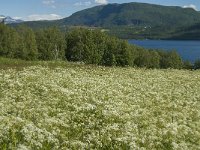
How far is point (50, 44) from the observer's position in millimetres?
125688

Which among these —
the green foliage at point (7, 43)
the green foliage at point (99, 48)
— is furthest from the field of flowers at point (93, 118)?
the green foliage at point (7, 43)

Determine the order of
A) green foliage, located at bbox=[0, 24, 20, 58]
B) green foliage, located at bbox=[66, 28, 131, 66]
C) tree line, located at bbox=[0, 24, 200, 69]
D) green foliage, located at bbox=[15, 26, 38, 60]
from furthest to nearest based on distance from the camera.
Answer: green foliage, located at bbox=[15, 26, 38, 60] < green foliage, located at bbox=[0, 24, 20, 58] < tree line, located at bbox=[0, 24, 200, 69] < green foliage, located at bbox=[66, 28, 131, 66]

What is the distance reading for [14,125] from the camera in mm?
13305

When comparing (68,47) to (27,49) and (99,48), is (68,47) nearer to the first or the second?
(27,49)

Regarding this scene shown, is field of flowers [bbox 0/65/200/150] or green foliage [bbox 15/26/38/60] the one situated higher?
field of flowers [bbox 0/65/200/150]

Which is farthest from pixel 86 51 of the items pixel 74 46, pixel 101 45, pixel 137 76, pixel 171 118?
pixel 171 118

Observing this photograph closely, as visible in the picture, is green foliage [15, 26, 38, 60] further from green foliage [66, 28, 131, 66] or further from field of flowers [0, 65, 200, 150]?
field of flowers [0, 65, 200, 150]

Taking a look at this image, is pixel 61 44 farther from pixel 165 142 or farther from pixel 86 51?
pixel 165 142

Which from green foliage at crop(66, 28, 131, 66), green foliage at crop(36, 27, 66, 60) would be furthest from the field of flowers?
green foliage at crop(36, 27, 66, 60)

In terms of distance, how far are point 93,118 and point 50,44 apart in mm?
111194

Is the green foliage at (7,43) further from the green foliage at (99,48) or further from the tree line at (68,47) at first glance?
the green foliage at (99,48)

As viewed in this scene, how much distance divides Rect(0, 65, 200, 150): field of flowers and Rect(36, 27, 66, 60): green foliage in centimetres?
9624

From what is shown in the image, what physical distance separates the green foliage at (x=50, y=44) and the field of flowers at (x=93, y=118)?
96.2 meters

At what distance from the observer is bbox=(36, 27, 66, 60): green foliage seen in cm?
12294
